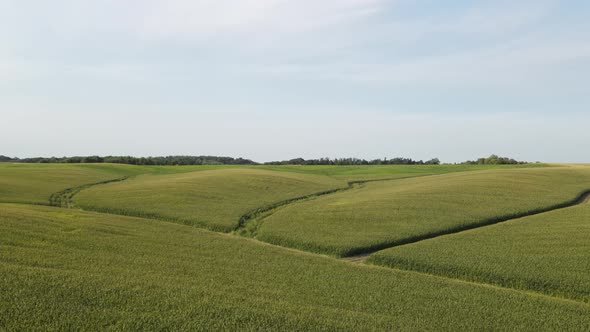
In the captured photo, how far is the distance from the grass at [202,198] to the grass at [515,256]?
1239cm

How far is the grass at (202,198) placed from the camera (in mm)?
29828

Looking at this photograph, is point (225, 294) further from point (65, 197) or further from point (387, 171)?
point (387, 171)

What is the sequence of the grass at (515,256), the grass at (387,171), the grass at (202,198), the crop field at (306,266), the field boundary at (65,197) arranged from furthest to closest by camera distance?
1. the grass at (387,171)
2. the field boundary at (65,197)
3. the grass at (202,198)
4. the grass at (515,256)
5. the crop field at (306,266)

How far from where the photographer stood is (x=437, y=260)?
712 inches

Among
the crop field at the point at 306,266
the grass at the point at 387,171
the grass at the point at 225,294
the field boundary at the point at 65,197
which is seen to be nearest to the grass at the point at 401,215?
the crop field at the point at 306,266

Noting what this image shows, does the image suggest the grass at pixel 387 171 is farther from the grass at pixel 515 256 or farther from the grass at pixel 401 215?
the grass at pixel 515 256

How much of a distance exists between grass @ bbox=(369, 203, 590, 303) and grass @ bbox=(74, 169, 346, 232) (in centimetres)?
1239

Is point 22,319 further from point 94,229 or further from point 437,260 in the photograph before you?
point 437,260

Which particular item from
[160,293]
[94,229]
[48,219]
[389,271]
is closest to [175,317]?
[160,293]

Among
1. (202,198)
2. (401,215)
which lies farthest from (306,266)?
(202,198)

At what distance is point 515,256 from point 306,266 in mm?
8849

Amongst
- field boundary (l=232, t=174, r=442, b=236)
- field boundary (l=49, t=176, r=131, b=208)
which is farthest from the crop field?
field boundary (l=49, t=176, r=131, b=208)

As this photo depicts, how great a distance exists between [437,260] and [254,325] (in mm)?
10125

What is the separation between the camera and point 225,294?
12.7 meters
